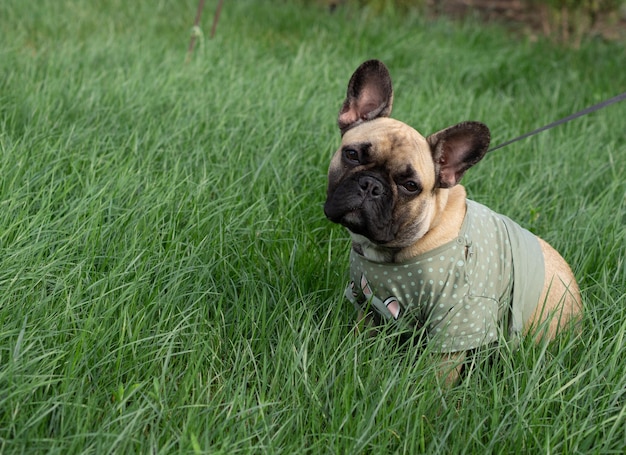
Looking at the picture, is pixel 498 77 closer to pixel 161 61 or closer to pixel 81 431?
pixel 161 61

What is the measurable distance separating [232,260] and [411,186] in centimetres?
92

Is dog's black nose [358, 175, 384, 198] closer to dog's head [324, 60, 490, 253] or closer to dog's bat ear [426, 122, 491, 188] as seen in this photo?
dog's head [324, 60, 490, 253]

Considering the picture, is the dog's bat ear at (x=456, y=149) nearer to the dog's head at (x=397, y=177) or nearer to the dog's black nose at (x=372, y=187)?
the dog's head at (x=397, y=177)

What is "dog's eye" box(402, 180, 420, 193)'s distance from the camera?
275 centimetres

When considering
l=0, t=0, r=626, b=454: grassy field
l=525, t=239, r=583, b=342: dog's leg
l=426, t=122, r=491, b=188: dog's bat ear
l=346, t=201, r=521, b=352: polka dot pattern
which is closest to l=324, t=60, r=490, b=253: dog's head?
l=426, t=122, r=491, b=188: dog's bat ear

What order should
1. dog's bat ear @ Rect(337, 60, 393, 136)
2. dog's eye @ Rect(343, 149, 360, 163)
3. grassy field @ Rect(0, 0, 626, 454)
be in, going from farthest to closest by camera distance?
dog's bat ear @ Rect(337, 60, 393, 136), dog's eye @ Rect(343, 149, 360, 163), grassy field @ Rect(0, 0, 626, 454)

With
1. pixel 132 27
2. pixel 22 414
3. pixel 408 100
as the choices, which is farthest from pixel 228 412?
pixel 132 27

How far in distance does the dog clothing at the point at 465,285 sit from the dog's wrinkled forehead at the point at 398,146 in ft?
0.92

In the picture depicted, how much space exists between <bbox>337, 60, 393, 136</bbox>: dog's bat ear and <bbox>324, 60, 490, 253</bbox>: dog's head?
0.56 feet

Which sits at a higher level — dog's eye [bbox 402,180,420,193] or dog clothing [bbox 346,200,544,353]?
dog's eye [bbox 402,180,420,193]

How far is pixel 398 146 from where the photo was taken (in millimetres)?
2793

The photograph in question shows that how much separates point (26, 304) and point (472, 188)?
8.10ft

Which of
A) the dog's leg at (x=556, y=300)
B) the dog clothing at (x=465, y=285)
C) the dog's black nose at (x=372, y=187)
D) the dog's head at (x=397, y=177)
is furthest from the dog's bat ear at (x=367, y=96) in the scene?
the dog's leg at (x=556, y=300)

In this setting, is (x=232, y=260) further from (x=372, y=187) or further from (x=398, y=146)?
(x=398, y=146)
